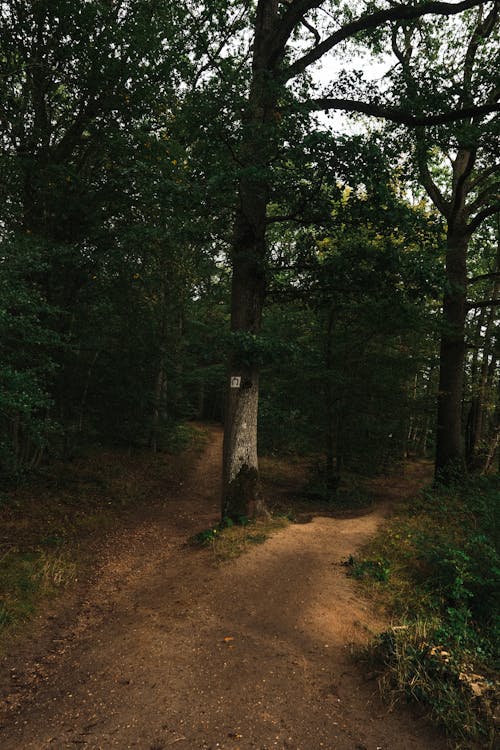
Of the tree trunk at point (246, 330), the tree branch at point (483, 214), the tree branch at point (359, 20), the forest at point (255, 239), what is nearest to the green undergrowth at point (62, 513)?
the forest at point (255, 239)

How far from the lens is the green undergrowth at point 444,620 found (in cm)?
305

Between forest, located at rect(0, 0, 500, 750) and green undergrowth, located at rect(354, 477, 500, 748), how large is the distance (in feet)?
0.13

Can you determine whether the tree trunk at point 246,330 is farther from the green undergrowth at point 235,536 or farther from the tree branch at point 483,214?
the tree branch at point 483,214

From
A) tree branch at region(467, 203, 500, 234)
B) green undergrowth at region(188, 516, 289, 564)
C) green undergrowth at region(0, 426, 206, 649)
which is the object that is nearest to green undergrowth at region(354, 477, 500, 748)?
green undergrowth at region(188, 516, 289, 564)

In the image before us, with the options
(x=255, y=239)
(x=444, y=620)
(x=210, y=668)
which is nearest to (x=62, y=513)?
(x=210, y=668)

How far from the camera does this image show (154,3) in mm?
8727

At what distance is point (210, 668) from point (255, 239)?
6802 mm

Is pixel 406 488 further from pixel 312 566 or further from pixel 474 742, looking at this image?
pixel 474 742

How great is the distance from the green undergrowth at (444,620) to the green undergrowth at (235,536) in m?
1.66

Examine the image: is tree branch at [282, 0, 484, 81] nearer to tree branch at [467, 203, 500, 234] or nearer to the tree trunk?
the tree trunk

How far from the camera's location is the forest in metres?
6.31

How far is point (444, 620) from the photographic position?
4.31 metres

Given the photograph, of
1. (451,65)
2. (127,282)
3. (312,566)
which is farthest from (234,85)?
(451,65)

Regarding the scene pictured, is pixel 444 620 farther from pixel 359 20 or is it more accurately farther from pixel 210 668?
pixel 359 20
